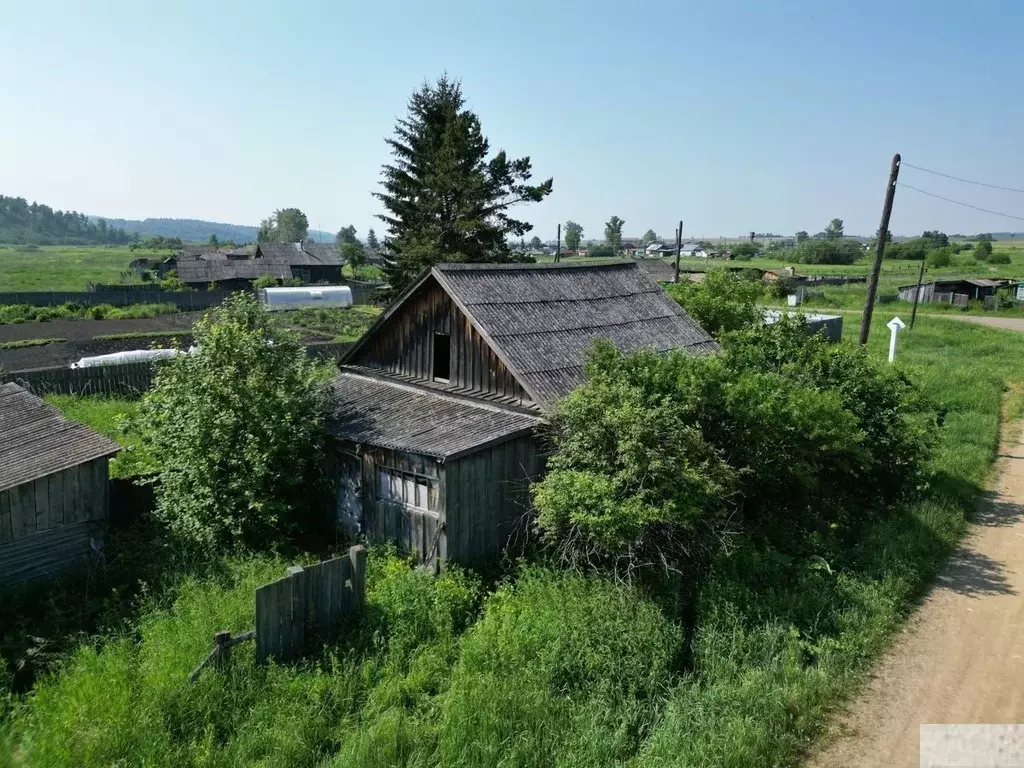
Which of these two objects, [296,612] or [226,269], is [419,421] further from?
[226,269]

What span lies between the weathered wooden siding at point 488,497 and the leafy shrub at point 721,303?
8553 millimetres

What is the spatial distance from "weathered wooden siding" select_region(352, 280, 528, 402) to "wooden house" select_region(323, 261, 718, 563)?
2cm

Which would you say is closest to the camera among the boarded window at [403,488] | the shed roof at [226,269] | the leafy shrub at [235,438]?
the boarded window at [403,488]

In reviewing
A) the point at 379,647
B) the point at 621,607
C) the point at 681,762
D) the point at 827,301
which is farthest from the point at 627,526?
the point at 827,301

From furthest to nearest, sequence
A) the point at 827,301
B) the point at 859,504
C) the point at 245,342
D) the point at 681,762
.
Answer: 1. the point at 827,301
2. the point at 859,504
3. the point at 245,342
4. the point at 681,762

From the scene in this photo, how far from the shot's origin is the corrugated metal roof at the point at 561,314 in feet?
40.9

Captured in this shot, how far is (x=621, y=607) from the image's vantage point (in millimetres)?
9312

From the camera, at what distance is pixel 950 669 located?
8.84 m

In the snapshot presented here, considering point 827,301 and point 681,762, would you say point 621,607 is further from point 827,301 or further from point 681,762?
point 827,301

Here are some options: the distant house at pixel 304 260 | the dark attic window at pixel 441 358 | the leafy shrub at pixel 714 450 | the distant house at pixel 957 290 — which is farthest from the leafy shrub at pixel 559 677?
the distant house at pixel 304 260

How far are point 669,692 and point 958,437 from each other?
1463cm

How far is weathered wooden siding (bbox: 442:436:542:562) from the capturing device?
35.7ft

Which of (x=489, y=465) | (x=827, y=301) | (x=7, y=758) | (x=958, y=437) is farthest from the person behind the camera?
(x=827, y=301)

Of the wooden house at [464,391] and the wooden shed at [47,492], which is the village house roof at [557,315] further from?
the wooden shed at [47,492]
